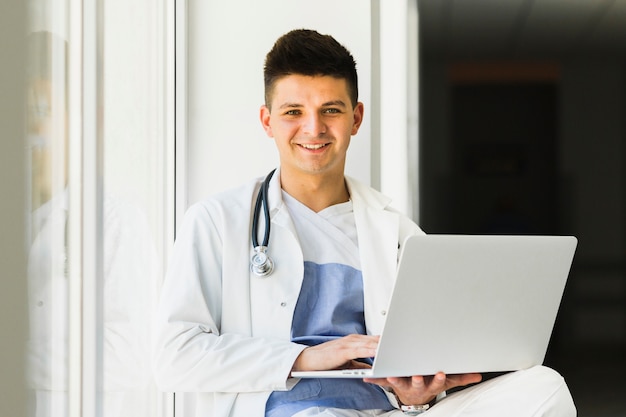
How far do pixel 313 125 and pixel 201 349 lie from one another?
55cm

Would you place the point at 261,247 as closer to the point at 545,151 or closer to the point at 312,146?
the point at 312,146

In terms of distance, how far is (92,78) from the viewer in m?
1.70

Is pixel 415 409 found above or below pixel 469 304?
below

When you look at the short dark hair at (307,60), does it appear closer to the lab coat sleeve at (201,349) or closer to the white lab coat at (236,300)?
the white lab coat at (236,300)

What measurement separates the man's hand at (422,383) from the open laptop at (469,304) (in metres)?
0.04

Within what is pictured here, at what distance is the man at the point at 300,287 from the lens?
5.64 feet

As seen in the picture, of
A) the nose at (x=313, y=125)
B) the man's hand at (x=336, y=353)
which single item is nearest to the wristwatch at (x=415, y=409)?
the man's hand at (x=336, y=353)

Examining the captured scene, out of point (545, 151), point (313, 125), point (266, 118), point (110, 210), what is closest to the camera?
point (110, 210)

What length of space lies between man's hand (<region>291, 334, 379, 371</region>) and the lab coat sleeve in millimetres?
23

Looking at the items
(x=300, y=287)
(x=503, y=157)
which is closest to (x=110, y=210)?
(x=300, y=287)

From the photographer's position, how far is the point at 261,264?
1.87 metres

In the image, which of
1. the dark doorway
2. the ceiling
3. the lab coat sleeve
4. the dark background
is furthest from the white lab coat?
the dark doorway

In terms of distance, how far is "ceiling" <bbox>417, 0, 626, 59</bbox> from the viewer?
604cm

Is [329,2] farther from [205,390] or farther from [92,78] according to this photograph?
[205,390]
